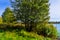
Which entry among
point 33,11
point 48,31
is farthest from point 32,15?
point 48,31

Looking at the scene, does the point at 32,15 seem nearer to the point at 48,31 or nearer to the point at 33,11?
the point at 33,11

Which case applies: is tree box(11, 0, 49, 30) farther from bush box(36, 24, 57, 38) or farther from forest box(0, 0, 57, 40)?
bush box(36, 24, 57, 38)

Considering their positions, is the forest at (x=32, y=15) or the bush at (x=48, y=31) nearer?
the bush at (x=48, y=31)

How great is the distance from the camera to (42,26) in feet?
90.1

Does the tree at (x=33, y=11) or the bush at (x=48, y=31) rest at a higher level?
the tree at (x=33, y=11)

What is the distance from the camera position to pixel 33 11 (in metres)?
27.6

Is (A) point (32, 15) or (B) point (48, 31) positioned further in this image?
(A) point (32, 15)

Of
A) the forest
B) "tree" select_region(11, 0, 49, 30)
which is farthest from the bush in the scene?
"tree" select_region(11, 0, 49, 30)

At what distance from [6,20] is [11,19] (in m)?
2.12

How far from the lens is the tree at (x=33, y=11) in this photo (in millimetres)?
27328

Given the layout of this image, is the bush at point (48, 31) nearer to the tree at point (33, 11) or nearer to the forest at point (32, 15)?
the forest at point (32, 15)

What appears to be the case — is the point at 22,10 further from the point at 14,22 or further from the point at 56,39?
the point at 56,39

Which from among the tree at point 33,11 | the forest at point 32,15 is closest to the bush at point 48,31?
the forest at point 32,15

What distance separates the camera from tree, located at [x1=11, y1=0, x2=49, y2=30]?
2733 cm
